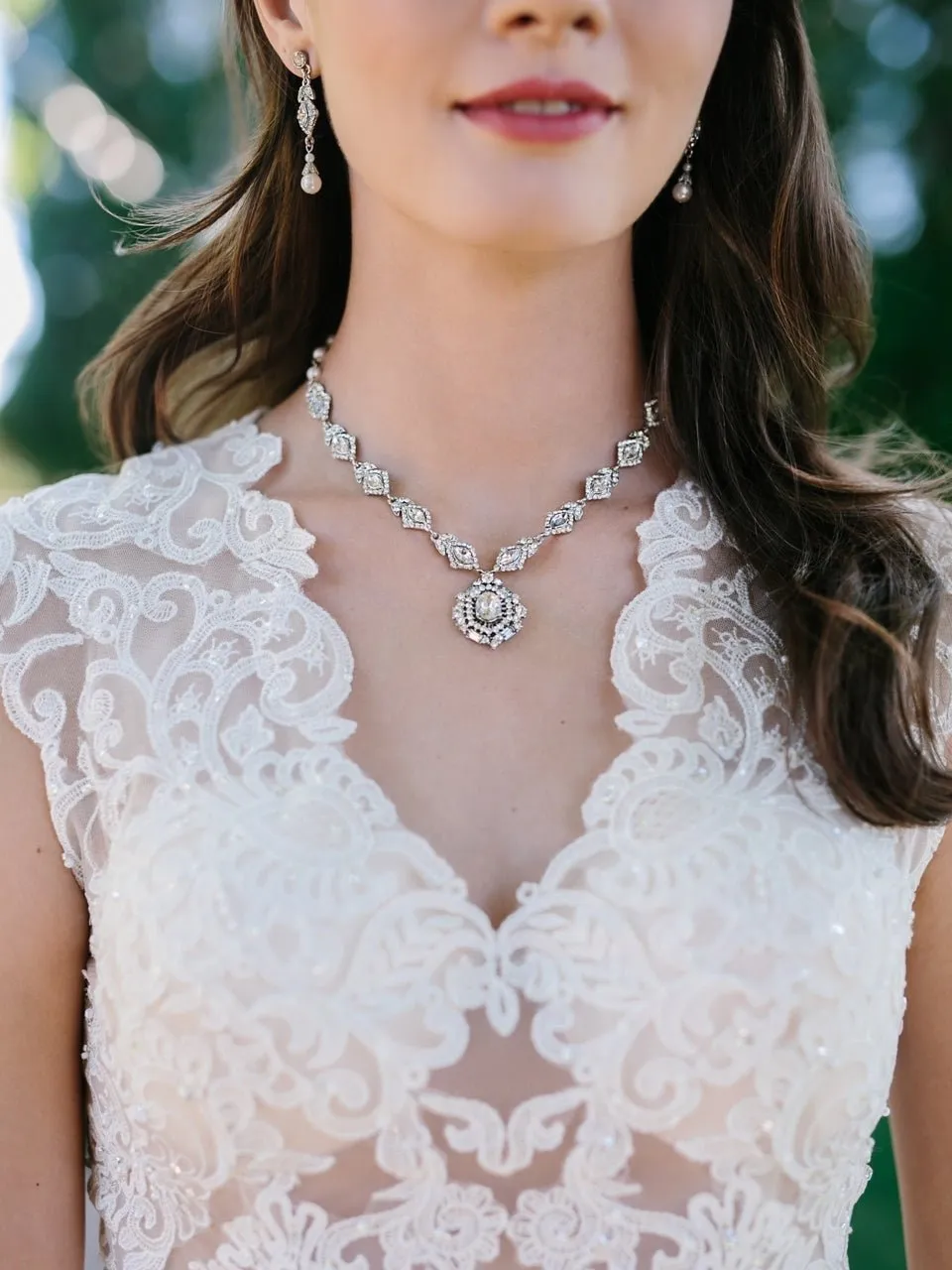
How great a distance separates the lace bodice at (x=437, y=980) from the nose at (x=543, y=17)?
60cm

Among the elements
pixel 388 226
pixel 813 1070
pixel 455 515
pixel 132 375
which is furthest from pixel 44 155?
pixel 813 1070

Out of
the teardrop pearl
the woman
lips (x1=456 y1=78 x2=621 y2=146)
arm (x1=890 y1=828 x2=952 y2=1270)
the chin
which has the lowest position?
arm (x1=890 y1=828 x2=952 y2=1270)

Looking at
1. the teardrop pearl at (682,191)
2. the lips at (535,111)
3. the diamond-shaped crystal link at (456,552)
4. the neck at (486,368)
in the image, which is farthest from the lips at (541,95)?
the diamond-shaped crystal link at (456,552)

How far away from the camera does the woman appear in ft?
4.63

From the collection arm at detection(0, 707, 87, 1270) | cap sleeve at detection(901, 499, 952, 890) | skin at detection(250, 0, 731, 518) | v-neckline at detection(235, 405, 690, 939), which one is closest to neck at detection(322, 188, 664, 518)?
skin at detection(250, 0, 731, 518)

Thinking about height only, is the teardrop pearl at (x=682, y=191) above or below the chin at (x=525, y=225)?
above

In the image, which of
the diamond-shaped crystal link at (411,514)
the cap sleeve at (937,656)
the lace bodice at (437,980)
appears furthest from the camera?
the diamond-shaped crystal link at (411,514)

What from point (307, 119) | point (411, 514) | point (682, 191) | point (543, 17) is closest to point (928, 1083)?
point (411, 514)

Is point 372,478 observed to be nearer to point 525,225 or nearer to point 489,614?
point 489,614

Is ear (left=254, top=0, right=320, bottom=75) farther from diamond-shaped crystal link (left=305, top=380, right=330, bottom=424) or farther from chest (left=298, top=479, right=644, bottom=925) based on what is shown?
chest (left=298, top=479, right=644, bottom=925)

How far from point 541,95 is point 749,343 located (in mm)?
492

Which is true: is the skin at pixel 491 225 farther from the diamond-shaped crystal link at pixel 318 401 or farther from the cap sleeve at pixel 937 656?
the cap sleeve at pixel 937 656

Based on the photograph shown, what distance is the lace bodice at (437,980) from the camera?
1.40 metres

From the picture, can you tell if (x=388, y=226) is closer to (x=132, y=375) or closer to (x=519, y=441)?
(x=519, y=441)
